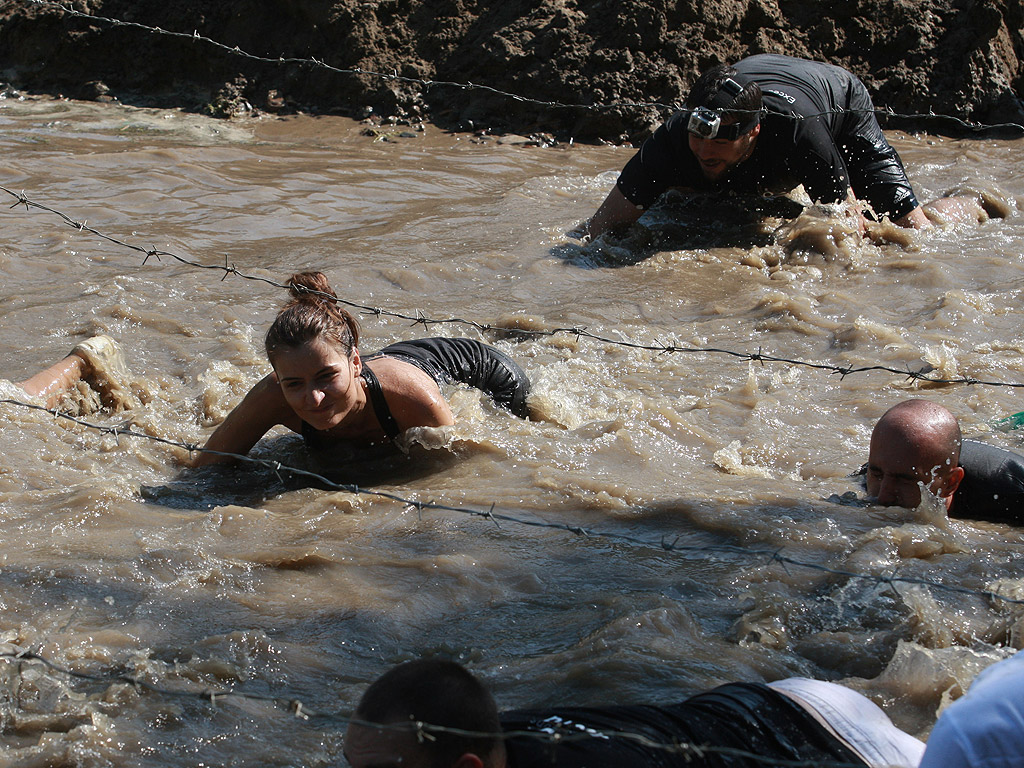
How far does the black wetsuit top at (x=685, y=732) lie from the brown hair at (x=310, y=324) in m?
2.00

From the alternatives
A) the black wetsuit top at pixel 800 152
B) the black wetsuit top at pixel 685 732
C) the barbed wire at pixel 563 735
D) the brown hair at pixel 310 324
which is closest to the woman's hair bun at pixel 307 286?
the brown hair at pixel 310 324

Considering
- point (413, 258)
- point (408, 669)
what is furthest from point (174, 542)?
point (413, 258)

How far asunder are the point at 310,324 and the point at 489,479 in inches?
38.1

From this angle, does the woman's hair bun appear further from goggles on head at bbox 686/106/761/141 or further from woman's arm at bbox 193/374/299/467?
goggles on head at bbox 686/106/761/141

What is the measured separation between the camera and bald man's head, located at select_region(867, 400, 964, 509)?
3.56 metres

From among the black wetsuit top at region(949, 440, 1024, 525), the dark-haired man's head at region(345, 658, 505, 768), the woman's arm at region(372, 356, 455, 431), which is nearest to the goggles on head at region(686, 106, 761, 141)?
the woman's arm at region(372, 356, 455, 431)

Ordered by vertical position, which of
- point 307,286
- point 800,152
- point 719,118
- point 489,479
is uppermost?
point 719,118

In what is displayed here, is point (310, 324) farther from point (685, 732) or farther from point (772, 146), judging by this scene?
point (772, 146)

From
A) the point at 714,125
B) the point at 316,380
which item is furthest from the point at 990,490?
the point at 714,125

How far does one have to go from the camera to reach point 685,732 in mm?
2152

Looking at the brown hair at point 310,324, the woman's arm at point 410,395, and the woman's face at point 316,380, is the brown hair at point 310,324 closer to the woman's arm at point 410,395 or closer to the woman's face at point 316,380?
the woman's face at point 316,380

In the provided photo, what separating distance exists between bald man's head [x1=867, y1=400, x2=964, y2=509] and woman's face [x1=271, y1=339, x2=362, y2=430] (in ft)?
6.61

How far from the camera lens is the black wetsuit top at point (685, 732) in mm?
2064

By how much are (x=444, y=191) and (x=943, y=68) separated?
5221mm
